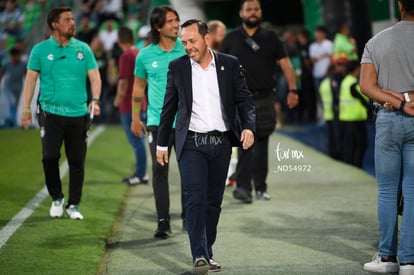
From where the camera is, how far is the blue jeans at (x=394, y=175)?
7.72 meters

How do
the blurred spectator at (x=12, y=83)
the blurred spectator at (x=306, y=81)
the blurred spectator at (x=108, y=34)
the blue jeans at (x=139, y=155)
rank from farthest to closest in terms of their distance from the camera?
the blurred spectator at (x=108, y=34) → the blurred spectator at (x=12, y=83) → the blurred spectator at (x=306, y=81) → the blue jeans at (x=139, y=155)

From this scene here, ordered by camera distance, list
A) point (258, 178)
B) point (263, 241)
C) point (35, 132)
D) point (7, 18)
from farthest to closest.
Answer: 1. point (7, 18)
2. point (35, 132)
3. point (258, 178)
4. point (263, 241)

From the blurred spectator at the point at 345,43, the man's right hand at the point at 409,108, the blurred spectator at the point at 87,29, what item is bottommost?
the blurred spectator at the point at 345,43

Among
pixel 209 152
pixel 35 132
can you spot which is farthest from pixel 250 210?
pixel 35 132

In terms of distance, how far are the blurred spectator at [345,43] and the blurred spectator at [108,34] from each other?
6.69 metres

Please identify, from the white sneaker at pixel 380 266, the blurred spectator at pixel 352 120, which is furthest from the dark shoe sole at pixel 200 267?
the blurred spectator at pixel 352 120

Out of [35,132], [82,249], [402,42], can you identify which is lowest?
[35,132]

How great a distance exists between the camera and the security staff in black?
39.5ft

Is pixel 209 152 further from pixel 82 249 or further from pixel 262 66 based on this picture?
pixel 262 66

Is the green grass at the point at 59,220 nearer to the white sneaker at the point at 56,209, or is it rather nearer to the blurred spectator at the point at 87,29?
the white sneaker at the point at 56,209

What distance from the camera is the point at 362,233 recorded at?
9664 mm

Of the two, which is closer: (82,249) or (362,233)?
(82,249)

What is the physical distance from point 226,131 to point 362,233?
2.27 metres

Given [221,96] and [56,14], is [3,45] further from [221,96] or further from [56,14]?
[221,96]
